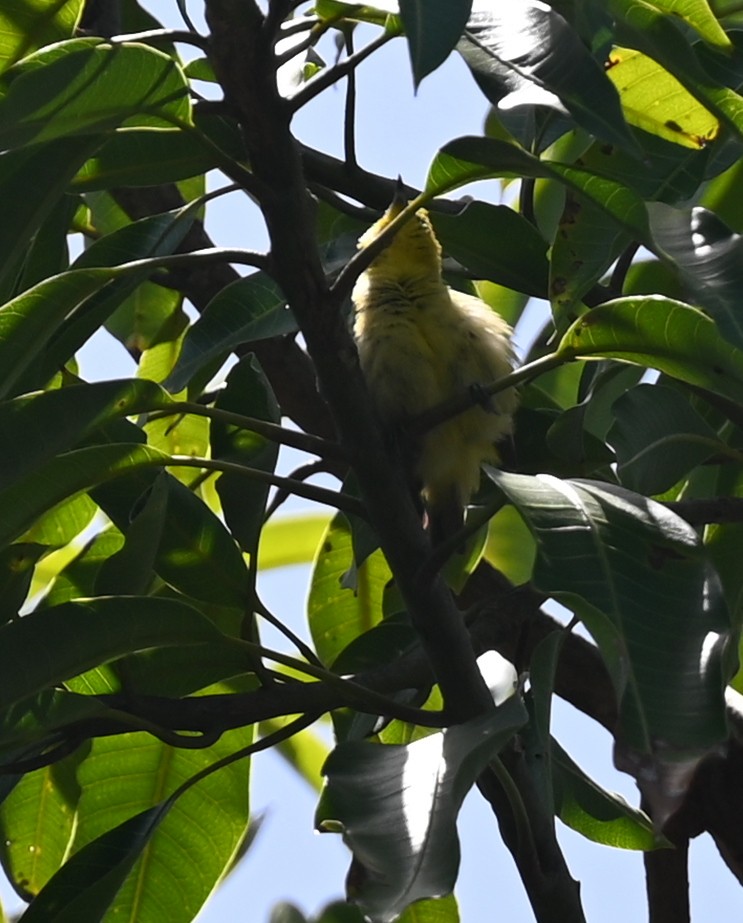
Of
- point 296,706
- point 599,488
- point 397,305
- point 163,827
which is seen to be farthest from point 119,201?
point 599,488

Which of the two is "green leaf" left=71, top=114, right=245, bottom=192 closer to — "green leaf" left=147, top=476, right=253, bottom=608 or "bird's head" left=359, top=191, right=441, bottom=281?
"green leaf" left=147, top=476, right=253, bottom=608

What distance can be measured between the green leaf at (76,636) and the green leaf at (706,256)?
569 mm

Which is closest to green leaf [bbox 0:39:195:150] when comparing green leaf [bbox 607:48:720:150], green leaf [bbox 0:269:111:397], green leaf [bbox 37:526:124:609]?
green leaf [bbox 0:269:111:397]

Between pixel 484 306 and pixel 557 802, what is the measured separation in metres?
1.05

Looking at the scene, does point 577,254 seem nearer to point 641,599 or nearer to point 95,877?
point 641,599

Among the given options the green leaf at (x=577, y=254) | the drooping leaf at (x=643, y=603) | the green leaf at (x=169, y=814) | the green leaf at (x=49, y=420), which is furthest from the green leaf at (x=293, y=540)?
the drooping leaf at (x=643, y=603)

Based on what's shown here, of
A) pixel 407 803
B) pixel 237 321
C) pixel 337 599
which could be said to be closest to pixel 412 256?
pixel 337 599

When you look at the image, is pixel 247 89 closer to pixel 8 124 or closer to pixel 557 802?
pixel 8 124

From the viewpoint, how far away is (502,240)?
1622 mm

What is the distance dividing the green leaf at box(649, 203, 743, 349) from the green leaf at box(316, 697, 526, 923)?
355 mm

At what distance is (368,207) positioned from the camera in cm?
210

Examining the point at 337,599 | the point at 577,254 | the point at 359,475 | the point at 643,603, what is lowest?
the point at 643,603

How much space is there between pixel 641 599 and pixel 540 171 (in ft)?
1.33

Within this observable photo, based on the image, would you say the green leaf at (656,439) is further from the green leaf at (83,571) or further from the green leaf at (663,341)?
the green leaf at (83,571)
